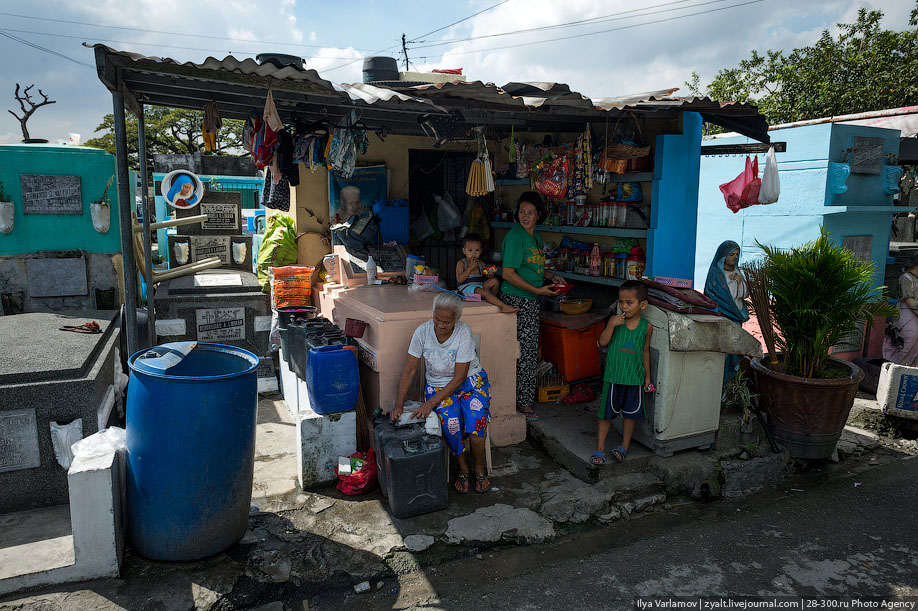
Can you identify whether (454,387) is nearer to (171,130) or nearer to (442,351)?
(442,351)

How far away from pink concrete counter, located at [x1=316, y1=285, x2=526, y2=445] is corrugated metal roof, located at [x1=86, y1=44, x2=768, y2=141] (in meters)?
1.65

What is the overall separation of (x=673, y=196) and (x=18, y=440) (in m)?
5.80

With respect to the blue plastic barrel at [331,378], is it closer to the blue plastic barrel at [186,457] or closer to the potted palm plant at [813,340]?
the blue plastic barrel at [186,457]

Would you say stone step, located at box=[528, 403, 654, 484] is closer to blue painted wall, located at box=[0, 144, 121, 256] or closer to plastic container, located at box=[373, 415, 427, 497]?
plastic container, located at box=[373, 415, 427, 497]

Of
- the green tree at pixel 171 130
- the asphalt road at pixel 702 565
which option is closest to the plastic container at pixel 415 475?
the asphalt road at pixel 702 565

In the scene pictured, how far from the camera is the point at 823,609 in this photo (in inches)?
129

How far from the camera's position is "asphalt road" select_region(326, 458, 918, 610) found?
333 centimetres

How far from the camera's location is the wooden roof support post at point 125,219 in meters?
4.23

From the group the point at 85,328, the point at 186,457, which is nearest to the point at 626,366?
the point at 186,457

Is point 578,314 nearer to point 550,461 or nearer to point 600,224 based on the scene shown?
point 600,224

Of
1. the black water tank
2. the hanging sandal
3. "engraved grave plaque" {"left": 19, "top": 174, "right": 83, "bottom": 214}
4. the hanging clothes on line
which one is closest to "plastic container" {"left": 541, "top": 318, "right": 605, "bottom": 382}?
the hanging sandal

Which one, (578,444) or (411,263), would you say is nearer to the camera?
(578,444)

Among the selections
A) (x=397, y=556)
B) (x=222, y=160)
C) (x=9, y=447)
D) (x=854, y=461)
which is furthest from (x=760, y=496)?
(x=222, y=160)

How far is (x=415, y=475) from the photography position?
394 cm
